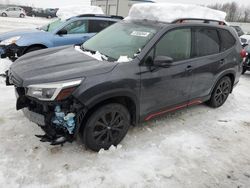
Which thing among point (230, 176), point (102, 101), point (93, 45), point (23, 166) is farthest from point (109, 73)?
point (230, 176)

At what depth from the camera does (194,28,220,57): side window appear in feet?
14.6

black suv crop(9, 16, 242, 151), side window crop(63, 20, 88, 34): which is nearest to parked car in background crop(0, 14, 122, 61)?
side window crop(63, 20, 88, 34)

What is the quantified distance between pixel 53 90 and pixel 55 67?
50cm

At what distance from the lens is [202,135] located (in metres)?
4.34

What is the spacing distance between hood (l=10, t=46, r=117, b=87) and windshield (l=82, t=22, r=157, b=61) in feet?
1.12

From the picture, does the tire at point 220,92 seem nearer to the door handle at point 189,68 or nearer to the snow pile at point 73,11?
the door handle at point 189,68

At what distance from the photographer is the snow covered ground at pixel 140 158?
121 inches

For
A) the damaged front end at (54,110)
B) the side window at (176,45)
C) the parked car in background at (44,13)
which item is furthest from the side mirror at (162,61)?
the parked car in background at (44,13)

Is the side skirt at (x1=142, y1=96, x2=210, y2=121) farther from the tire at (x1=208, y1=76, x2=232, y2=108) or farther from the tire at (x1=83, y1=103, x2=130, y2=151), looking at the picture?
the tire at (x1=83, y1=103, x2=130, y2=151)

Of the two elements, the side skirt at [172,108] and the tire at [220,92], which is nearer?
the side skirt at [172,108]

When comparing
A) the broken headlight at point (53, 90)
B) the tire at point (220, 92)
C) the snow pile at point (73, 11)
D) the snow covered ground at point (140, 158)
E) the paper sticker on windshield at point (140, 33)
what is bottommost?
the snow covered ground at point (140, 158)

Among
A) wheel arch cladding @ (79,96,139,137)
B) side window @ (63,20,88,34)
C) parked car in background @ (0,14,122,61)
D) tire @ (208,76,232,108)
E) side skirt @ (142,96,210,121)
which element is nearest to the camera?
wheel arch cladding @ (79,96,139,137)

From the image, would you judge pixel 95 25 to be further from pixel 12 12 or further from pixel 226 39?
pixel 12 12

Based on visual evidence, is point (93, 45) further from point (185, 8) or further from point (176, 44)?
point (185, 8)
